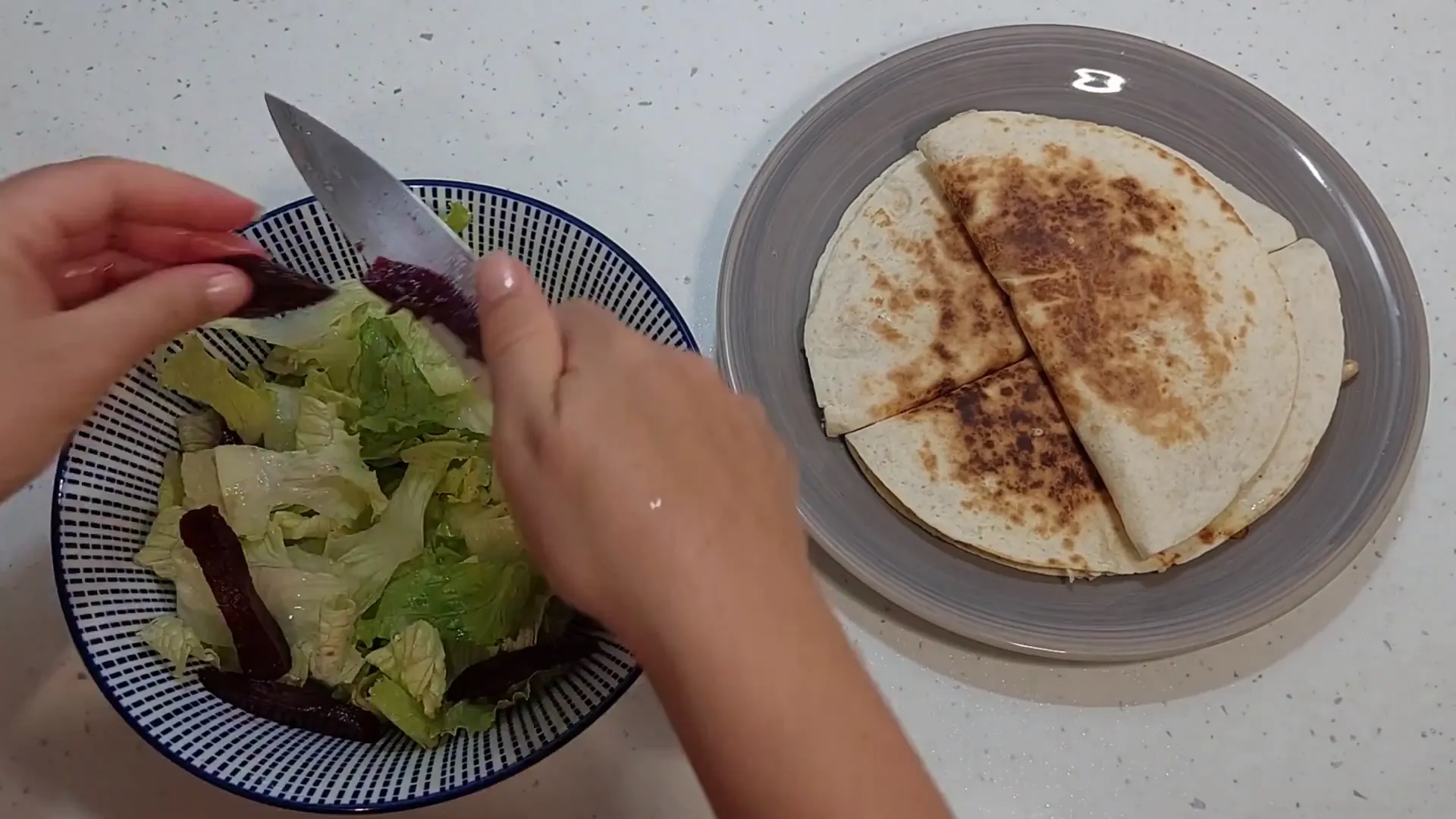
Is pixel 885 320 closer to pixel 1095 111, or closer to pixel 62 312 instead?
pixel 1095 111

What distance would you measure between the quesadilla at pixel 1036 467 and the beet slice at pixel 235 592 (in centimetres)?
64

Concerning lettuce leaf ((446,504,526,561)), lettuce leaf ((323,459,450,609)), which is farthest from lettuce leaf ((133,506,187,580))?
lettuce leaf ((446,504,526,561))

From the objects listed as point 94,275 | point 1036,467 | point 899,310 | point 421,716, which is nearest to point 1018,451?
point 1036,467

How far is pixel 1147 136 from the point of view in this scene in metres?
1.43

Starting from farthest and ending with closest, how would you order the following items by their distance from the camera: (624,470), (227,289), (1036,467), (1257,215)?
(1257,215) < (1036,467) < (227,289) < (624,470)

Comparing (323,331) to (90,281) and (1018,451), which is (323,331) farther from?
(1018,451)

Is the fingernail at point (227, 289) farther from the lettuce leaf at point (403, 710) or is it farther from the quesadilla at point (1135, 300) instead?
the quesadilla at point (1135, 300)

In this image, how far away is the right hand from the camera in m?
0.71

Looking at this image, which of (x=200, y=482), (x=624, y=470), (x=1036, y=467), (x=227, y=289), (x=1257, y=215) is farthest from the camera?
(x=1257, y=215)

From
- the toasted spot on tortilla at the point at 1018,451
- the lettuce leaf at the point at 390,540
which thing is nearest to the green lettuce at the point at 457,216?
the lettuce leaf at the point at 390,540

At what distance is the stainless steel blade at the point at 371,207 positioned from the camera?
2.92 feet

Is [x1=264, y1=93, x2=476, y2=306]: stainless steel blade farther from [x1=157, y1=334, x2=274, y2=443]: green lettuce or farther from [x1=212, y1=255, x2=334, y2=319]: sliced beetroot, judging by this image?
[x1=157, y1=334, x2=274, y2=443]: green lettuce

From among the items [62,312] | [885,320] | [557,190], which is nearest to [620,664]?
[62,312]

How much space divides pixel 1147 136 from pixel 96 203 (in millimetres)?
1209
